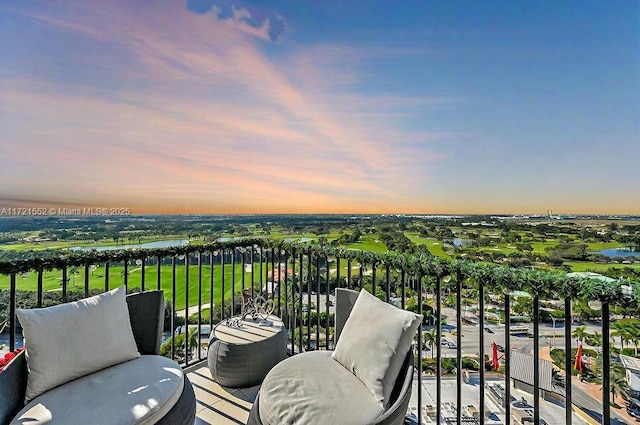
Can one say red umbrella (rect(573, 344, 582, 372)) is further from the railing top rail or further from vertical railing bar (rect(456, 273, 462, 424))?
vertical railing bar (rect(456, 273, 462, 424))

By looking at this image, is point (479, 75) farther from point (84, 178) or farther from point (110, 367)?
point (84, 178)

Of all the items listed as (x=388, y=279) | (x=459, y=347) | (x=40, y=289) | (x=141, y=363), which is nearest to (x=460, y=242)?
(x=388, y=279)


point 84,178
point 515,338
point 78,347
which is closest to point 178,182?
point 84,178

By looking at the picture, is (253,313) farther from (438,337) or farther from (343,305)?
(438,337)

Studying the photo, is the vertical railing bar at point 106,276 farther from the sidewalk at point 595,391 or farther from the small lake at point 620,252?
the small lake at point 620,252

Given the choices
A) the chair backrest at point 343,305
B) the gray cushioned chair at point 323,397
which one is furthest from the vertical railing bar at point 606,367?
the chair backrest at point 343,305

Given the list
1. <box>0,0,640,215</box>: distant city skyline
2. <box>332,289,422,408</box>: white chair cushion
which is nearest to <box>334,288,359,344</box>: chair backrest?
<box>332,289,422,408</box>: white chair cushion
